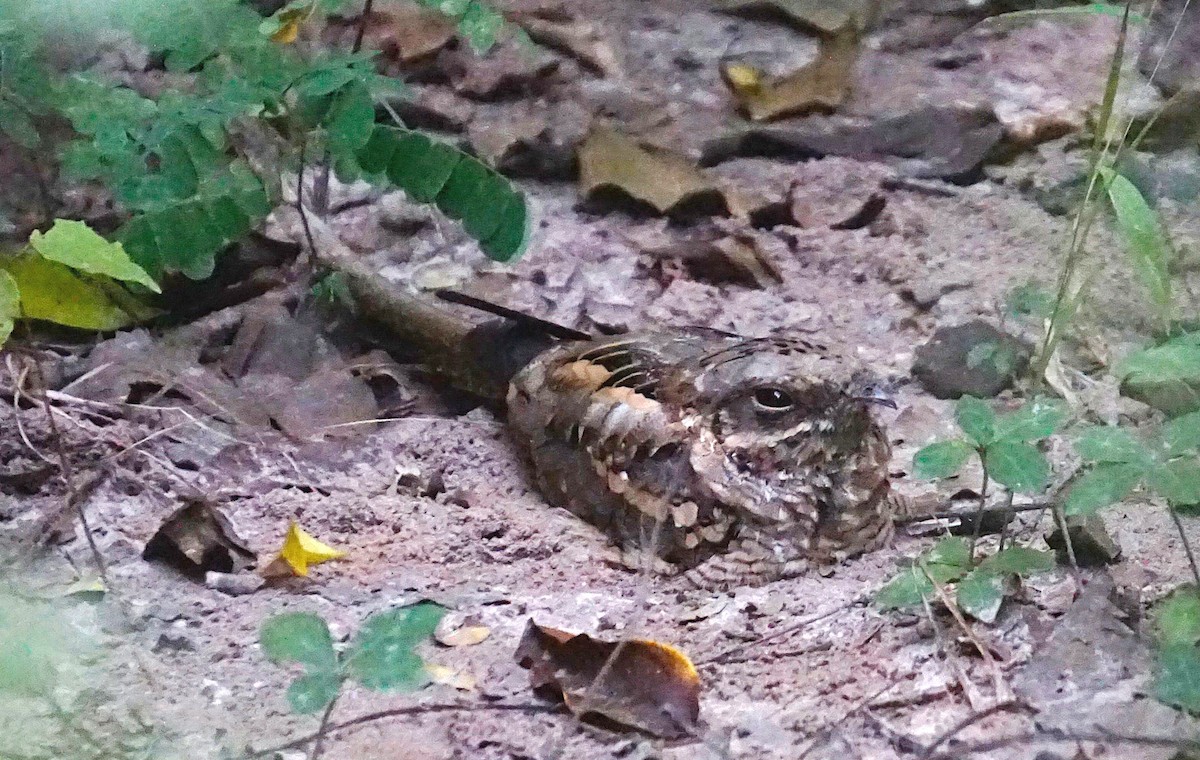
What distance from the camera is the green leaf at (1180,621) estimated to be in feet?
4.48

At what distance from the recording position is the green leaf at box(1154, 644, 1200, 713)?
1.28 m

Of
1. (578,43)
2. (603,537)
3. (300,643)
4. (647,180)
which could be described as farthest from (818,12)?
(300,643)

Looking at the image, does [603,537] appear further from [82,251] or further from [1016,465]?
[82,251]

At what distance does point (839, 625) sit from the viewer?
1664mm

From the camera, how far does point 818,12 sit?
3.69 m

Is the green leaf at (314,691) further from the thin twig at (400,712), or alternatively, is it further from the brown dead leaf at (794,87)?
the brown dead leaf at (794,87)

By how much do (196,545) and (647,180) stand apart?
65.3 inches

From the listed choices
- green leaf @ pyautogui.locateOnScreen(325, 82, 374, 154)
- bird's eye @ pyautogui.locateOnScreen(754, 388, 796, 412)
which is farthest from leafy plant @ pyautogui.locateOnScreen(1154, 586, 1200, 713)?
green leaf @ pyautogui.locateOnScreen(325, 82, 374, 154)

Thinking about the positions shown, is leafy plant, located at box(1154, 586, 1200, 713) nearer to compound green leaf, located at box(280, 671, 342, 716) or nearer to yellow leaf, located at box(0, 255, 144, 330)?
compound green leaf, located at box(280, 671, 342, 716)

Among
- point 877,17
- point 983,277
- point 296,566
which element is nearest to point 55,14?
point 296,566

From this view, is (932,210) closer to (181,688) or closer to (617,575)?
(617,575)

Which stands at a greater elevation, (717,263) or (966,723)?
(966,723)

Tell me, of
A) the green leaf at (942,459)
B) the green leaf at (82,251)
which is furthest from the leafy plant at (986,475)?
the green leaf at (82,251)

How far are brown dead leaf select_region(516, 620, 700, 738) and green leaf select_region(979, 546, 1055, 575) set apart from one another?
421mm
